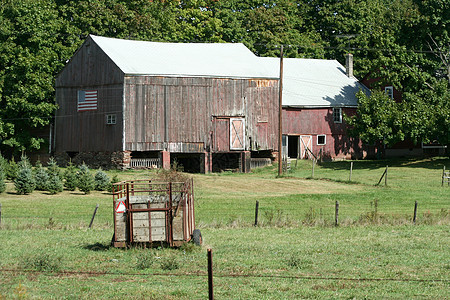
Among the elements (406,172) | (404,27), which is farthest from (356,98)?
(406,172)

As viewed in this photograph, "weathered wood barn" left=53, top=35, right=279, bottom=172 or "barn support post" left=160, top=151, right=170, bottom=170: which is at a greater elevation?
"weathered wood barn" left=53, top=35, right=279, bottom=172

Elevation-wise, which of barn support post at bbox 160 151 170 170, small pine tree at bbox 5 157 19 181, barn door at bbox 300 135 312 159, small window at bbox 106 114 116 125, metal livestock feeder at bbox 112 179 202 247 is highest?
small window at bbox 106 114 116 125

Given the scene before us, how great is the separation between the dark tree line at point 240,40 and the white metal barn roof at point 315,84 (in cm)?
256

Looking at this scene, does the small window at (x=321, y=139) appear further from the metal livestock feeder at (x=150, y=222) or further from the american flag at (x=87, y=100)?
the metal livestock feeder at (x=150, y=222)

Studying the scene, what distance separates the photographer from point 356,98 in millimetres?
62125

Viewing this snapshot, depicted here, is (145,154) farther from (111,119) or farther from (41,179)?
(41,179)

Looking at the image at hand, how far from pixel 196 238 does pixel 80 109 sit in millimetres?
33237

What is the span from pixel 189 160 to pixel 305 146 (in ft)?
38.0

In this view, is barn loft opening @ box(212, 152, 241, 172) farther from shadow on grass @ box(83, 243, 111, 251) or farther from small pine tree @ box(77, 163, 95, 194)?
shadow on grass @ box(83, 243, 111, 251)

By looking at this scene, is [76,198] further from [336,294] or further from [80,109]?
[336,294]

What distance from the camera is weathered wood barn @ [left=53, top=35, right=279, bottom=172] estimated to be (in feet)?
161

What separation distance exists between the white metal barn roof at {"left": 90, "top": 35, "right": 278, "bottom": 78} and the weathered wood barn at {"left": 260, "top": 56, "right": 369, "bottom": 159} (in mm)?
6500

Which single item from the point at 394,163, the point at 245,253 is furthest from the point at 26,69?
the point at 245,253

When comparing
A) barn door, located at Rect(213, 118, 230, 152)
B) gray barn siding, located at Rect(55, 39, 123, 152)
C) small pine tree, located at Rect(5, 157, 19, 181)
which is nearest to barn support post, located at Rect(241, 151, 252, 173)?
barn door, located at Rect(213, 118, 230, 152)
